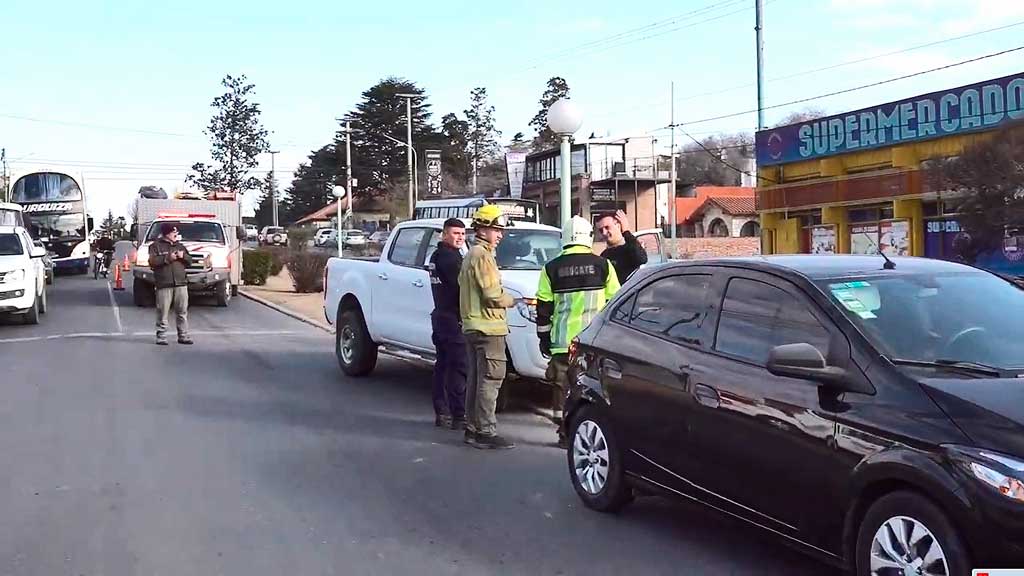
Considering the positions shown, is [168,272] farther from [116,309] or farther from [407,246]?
[116,309]

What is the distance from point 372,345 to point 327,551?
20.5ft

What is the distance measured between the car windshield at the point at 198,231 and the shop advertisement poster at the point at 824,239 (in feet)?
59.9

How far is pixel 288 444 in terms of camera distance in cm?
832

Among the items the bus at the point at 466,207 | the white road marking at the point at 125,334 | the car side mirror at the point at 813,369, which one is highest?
the bus at the point at 466,207

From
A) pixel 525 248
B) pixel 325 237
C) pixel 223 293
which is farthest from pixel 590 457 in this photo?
pixel 325 237

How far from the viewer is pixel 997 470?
3750mm

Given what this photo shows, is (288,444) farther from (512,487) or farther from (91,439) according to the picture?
(512,487)

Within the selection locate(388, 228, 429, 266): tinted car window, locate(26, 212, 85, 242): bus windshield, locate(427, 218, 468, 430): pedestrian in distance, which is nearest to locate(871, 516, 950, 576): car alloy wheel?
locate(427, 218, 468, 430): pedestrian in distance

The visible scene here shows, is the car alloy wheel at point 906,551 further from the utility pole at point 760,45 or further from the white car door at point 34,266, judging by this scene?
the utility pole at point 760,45

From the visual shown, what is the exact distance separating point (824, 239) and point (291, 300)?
56.9 feet

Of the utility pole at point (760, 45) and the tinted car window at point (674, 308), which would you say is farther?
the utility pole at point (760, 45)

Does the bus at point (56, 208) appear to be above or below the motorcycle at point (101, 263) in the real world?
above

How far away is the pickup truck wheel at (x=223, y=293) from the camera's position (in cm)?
2206

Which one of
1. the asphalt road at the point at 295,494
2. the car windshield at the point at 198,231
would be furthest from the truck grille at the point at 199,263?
the asphalt road at the point at 295,494
